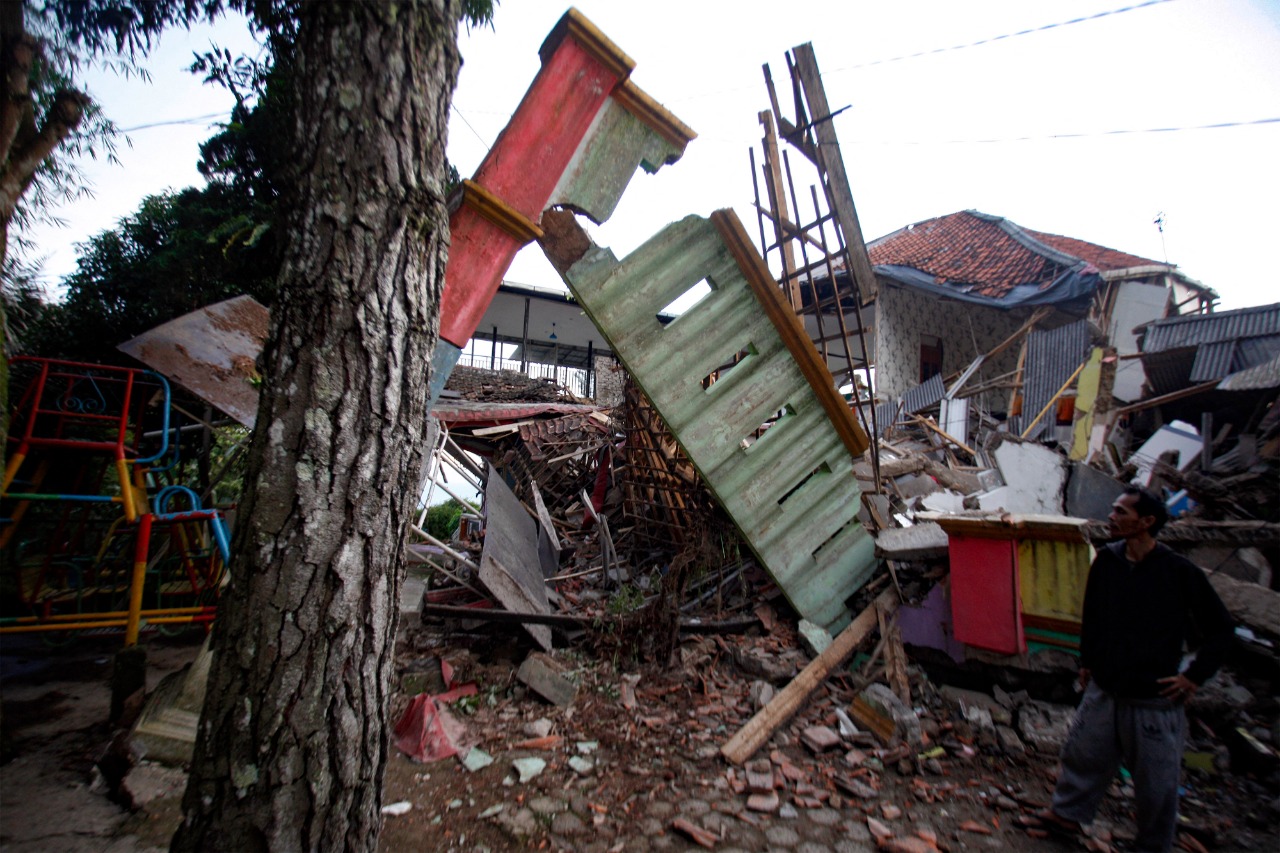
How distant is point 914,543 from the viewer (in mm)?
4672

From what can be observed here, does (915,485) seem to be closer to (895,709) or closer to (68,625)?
(895,709)

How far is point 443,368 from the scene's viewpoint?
12.9ft

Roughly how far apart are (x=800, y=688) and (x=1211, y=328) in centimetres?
929

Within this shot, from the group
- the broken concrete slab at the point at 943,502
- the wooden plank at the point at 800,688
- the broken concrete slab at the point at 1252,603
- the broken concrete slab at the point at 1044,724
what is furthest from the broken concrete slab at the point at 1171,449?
the wooden plank at the point at 800,688

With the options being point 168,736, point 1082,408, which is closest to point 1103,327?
point 1082,408

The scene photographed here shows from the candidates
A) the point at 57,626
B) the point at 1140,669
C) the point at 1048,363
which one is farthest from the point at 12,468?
the point at 1048,363

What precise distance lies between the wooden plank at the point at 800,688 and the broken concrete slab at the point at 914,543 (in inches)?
14.4

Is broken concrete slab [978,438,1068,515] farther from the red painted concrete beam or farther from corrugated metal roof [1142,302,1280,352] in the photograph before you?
the red painted concrete beam

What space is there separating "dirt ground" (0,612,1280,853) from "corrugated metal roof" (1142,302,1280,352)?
776 centimetres

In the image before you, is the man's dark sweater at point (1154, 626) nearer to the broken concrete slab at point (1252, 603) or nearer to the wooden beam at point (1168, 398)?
the broken concrete slab at point (1252, 603)

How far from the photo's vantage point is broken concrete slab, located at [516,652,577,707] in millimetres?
3975

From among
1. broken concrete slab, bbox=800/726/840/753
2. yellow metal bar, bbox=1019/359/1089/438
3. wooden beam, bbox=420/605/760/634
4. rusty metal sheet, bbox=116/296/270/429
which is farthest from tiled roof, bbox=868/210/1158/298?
rusty metal sheet, bbox=116/296/270/429

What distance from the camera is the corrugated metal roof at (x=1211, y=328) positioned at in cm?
→ 795

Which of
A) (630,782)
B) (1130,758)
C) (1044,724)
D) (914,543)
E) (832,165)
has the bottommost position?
(630,782)
